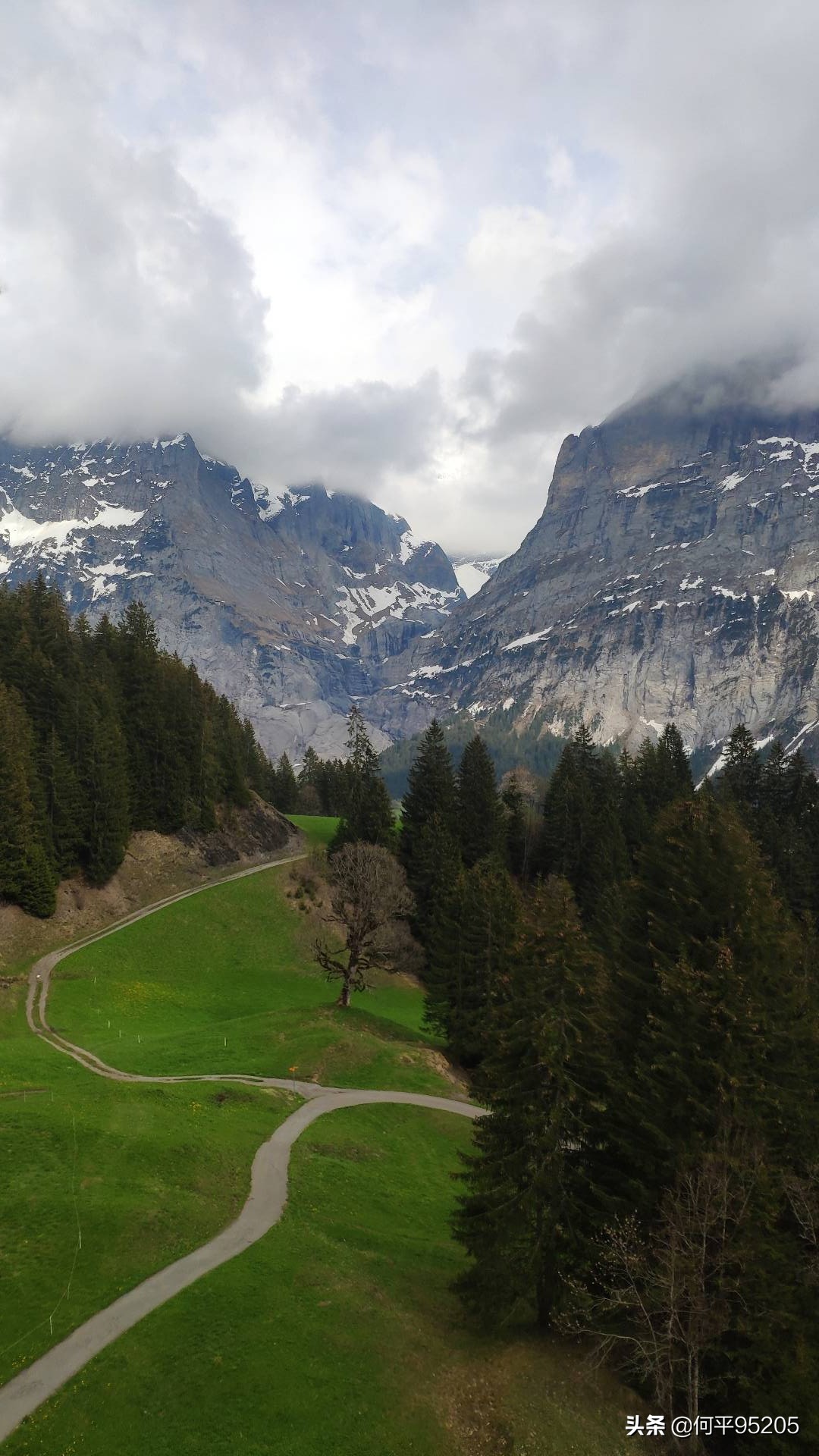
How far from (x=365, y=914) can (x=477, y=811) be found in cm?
3955

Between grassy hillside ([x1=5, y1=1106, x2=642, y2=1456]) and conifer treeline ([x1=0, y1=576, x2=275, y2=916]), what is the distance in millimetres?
45172

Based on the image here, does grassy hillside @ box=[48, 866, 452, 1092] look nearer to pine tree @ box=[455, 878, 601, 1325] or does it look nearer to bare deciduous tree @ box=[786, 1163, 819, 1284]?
pine tree @ box=[455, 878, 601, 1325]

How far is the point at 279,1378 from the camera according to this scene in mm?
17859

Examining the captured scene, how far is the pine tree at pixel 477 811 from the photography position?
89500 millimetres

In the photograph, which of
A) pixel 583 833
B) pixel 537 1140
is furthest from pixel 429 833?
pixel 537 1140

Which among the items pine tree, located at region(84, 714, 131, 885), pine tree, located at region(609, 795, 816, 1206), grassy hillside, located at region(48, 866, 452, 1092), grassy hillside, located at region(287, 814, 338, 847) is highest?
pine tree, located at region(84, 714, 131, 885)

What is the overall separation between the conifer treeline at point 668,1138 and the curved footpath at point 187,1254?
797 cm

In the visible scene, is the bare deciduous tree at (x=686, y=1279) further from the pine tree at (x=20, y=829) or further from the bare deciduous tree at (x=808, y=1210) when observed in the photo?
the pine tree at (x=20, y=829)

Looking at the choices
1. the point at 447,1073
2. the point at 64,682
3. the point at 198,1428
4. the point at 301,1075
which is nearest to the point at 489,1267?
the point at 198,1428

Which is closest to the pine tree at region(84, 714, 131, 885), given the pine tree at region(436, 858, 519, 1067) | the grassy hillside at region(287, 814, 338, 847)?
the grassy hillside at region(287, 814, 338, 847)

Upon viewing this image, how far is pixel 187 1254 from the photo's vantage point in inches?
883

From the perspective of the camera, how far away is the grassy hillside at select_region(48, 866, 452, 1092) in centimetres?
4528

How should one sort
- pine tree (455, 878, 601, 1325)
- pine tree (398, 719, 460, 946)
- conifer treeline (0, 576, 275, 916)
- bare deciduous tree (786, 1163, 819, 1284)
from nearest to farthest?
bare deciduous tree (786, 1163, 819, 1284)
pine tree (455, 878, 601, 1325)
conifer treeline (0, 576, 275, 916)
pine tree (398, 719, 460, 946)

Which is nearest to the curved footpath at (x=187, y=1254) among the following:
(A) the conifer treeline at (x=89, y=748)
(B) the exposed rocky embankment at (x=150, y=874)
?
(B) the exposed rocky embankment at (x=150, y=874)
